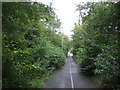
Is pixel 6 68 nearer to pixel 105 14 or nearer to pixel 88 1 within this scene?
pixel 105 14

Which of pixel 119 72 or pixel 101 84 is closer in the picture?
pixel 119 72

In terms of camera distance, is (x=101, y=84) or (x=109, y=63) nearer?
(x=109, y=63)

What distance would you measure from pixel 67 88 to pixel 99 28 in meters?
2.67

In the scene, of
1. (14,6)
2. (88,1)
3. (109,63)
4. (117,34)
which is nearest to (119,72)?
(109,63)

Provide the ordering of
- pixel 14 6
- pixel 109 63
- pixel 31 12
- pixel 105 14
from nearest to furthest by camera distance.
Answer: pixel 14 6
pixel 31 12
pixel 109 63
pixel 105 14

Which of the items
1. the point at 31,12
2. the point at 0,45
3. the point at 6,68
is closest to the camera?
the point at 0,45

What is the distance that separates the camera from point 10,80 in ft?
9.22

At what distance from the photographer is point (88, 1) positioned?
4.59m

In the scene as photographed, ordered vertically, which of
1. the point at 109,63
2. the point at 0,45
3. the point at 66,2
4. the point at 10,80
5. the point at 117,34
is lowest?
the point at 10,80

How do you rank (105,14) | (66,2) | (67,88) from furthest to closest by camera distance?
(66,2)
(67,88)
(105,14)

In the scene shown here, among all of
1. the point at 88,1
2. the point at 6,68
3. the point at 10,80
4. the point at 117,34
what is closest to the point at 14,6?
the point at 6,68

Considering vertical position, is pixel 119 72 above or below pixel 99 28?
below

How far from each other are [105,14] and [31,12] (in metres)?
2.62

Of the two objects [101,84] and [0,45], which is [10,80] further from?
[101,84]
